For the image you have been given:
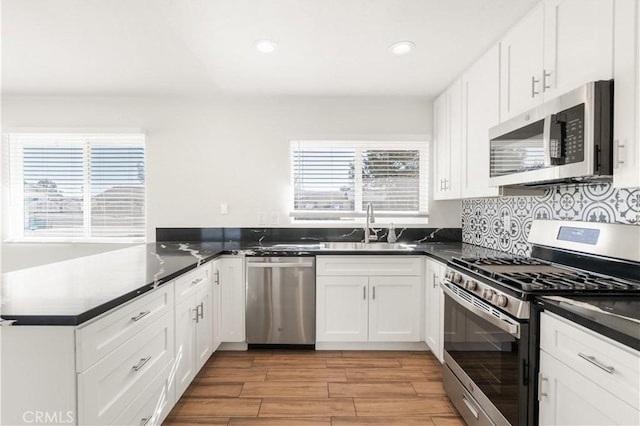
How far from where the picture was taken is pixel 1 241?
320 centimetres

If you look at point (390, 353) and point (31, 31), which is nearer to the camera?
point (31, 31)

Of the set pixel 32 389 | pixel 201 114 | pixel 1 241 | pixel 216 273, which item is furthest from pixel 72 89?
pixel 32 389

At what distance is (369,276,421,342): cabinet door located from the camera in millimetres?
2719

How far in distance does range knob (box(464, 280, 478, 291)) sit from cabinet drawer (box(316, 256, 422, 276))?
36.8 inches

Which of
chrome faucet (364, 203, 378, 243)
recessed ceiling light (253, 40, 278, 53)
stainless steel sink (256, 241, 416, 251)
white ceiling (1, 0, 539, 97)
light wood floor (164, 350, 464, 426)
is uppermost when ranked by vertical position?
white ceiling (1, 0, 539, 97)

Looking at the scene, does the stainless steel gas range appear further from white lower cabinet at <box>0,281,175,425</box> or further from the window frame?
the window frame

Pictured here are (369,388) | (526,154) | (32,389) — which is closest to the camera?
(32,389)

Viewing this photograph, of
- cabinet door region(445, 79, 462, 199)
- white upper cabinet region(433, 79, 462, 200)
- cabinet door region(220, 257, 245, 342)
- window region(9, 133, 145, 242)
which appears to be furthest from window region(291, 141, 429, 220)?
window region(9, 133, 145, 242)

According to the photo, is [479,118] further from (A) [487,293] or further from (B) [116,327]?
(B) [116,327]

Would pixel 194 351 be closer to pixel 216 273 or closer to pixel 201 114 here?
pixel 216 273

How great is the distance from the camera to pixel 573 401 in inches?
43.6

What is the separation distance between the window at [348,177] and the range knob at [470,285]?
61.5 inches

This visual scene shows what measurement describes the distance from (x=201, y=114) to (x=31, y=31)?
1.38 metres

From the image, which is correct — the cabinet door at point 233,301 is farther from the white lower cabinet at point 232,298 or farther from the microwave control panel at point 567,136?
the microwave control panel at point 567,136
